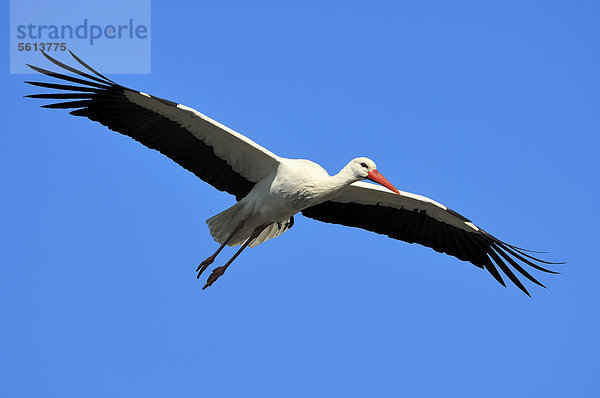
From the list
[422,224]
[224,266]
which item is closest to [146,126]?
[224,266]

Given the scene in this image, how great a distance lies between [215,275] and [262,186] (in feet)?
3.88

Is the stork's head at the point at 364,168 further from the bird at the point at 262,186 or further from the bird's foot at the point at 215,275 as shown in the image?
the bird's foot at the point at 215,275

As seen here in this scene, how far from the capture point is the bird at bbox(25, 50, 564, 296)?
28.1ft

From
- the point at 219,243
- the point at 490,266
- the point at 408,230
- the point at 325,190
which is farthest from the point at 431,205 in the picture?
the point at 219,243

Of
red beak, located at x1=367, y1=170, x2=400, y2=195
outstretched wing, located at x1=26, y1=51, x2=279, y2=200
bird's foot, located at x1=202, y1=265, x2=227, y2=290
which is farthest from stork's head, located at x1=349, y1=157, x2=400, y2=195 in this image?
bird's foot, located at x1=202, y1=265, x2=227, y2=290

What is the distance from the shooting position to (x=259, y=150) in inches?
344

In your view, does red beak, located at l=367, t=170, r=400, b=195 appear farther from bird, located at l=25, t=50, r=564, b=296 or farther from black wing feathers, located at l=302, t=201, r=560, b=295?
black wing feathers, located at l=302, t=201, r=560, b=295

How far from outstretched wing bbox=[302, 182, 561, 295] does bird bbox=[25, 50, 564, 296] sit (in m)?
0.01

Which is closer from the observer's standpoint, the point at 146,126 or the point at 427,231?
the point at 146,126

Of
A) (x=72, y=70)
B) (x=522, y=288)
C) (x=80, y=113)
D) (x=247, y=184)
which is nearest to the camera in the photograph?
(x=72, y=70)

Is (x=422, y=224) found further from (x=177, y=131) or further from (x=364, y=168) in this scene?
(x=177, y=131)

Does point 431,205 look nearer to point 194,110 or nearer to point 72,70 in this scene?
point 194,110

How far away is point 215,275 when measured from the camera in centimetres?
931

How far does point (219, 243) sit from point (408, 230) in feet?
7.72
